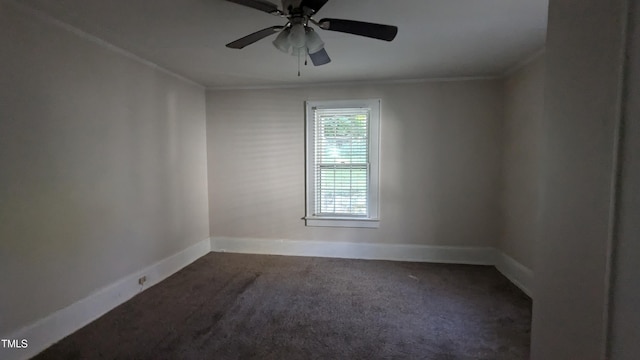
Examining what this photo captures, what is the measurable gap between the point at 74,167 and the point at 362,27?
7.92 feet

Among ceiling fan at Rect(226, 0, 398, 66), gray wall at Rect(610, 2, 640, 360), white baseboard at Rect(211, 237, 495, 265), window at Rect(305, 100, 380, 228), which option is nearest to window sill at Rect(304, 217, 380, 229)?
Result: window at Rect(305, 100, 380, 228)

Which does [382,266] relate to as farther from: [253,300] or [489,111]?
[489,111]

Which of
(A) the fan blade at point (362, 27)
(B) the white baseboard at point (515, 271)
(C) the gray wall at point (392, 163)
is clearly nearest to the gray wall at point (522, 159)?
(B) the white baseboard at point (515, 271)

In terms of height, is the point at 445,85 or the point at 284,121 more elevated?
the point at 445,85

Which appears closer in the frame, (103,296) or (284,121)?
(103,296)

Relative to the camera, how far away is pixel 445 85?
388cm

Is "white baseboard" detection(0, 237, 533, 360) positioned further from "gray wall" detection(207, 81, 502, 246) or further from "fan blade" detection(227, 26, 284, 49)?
"fan blade" detection(227, 26, 284, 49)

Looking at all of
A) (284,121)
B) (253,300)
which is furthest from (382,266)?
(284,121)

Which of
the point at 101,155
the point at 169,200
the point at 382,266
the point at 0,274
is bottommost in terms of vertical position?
the point at 382,266

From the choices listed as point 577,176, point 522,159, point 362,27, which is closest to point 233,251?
point 362,27

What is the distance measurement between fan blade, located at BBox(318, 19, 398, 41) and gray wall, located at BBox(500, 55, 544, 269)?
5.99 ft

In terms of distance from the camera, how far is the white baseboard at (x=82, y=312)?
6.80 ft

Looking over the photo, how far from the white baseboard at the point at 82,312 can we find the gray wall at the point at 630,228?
298 cm

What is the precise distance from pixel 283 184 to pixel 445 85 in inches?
97.2
